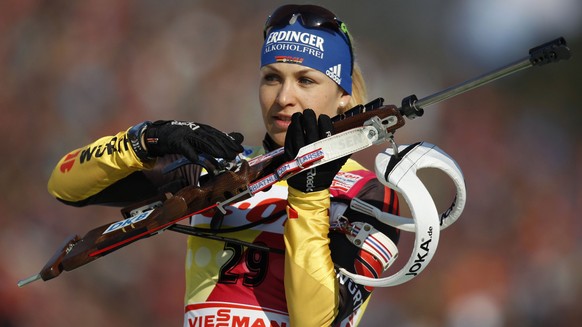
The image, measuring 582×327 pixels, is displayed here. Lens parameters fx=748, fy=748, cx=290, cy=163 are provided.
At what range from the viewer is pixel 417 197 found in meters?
2.19

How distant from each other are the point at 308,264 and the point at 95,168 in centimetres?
91

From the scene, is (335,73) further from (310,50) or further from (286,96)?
(286,96)

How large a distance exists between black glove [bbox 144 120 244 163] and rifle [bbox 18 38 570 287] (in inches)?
2.8

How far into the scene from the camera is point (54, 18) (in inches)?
251

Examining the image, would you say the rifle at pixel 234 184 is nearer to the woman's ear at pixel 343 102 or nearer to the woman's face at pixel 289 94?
the woman's face at pixel 289 94

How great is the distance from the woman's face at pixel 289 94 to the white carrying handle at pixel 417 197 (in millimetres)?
507

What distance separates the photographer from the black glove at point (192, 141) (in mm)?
2344

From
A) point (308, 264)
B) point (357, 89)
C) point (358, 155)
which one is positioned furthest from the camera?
point (358, 155)

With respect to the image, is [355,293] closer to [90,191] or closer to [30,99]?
[90,191]

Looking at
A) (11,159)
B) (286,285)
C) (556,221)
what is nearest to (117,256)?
(11,159)

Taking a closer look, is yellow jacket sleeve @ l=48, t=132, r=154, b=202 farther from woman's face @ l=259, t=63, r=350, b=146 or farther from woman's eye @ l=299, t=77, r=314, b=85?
woman's eye @ l=299, t=77, r=314, b=85

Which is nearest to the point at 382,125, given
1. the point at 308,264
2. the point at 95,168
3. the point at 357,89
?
the point at 308,264

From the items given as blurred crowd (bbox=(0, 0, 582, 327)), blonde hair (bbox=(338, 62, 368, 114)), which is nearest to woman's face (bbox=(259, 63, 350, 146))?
blonde hair (bbox=(338, 62, 368, 114))

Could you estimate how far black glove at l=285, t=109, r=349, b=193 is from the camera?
7.29 feet
